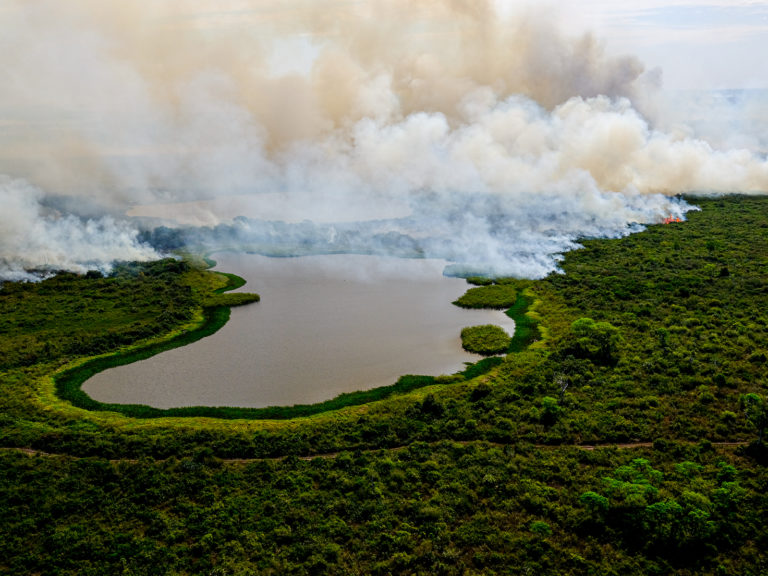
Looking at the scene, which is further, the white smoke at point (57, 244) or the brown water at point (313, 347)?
the white smoke at point (57, 244)

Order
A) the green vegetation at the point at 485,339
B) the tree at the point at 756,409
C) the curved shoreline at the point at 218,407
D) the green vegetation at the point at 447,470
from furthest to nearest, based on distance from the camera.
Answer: the green vegetation at the point at 485,339
the curved shoreline at the point at 218,407
the tree at the point at 756,409
the green vegetation at the point at 447,470

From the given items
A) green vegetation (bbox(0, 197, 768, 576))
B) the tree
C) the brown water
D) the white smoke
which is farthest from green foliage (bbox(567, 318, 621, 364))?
the white smoke

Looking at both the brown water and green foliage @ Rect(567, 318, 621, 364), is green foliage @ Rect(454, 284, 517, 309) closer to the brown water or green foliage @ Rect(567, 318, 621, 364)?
the brown water

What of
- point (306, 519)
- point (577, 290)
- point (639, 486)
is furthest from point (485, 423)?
point (577, 290)

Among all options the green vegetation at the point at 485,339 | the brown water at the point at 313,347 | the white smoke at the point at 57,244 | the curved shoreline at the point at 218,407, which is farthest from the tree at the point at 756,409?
the white smoke at the point at 57,244

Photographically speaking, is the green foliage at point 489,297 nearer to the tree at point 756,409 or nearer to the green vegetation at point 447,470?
the green vegetation at point 447,470

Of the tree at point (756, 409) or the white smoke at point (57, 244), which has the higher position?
the white smoke at point (57, 244)

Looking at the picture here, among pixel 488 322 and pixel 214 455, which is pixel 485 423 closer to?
pixel 214 455

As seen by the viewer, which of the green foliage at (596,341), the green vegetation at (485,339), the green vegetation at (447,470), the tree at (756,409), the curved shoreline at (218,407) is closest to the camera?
the green vegetation at (447,470)
